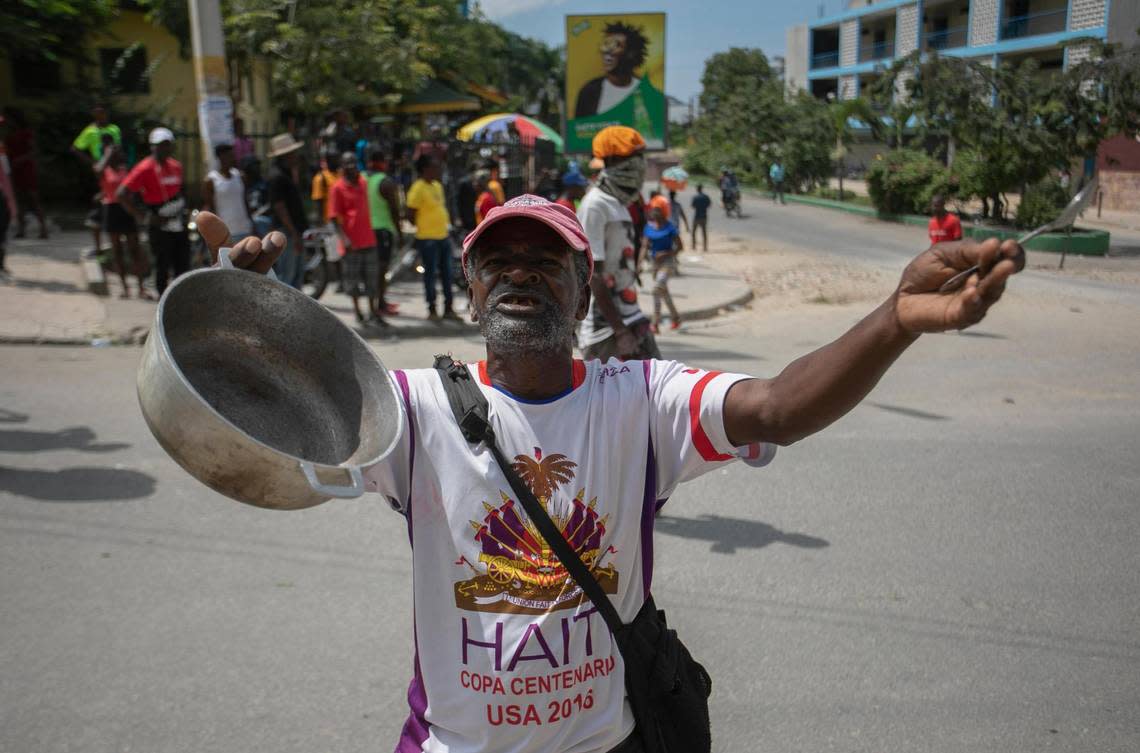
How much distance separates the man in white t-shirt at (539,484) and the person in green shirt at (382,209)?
30.4ft

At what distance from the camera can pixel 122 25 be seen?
22500 millimetres

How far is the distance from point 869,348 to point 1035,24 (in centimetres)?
4693

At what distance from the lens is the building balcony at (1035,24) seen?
4000cm

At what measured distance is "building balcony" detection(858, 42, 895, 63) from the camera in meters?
55.0

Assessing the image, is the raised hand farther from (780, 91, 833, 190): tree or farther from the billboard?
(780, 91, 833, 190): tree

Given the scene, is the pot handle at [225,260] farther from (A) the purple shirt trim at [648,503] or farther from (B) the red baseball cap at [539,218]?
(A) the purple shirt trim at [648,503]

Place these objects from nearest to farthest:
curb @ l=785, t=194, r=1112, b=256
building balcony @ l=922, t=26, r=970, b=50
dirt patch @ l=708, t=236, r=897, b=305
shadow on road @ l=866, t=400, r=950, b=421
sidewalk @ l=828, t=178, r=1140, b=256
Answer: shadow on road @ l=866, t=400, r=950, b=421
dirt patch @ l=708, t=236, r=897, b=305
curb @ l=785, t=194, r=1112, b=256
sidewalk @ l=828, t=178, r=1140, b=256
building balcony @ l=922, t=26, r=970, b=50

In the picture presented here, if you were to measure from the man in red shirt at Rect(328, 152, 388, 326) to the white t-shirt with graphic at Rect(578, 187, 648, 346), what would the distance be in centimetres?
535

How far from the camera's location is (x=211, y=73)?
10.2 m

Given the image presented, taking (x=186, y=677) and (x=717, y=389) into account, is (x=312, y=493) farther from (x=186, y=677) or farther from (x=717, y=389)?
(x=186, y=677)

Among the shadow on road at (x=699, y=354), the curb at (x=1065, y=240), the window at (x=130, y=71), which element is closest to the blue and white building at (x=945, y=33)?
the curb at (x=1065, y=240)

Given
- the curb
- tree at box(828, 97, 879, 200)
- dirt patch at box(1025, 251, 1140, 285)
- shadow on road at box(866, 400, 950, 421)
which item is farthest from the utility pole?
tree at box(828, 97, 879, 200)

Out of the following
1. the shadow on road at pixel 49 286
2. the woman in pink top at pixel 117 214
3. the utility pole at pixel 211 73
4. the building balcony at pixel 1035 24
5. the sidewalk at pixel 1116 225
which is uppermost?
the building balcony at pixel 1035 24

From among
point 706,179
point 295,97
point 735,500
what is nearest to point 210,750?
point 735,500
